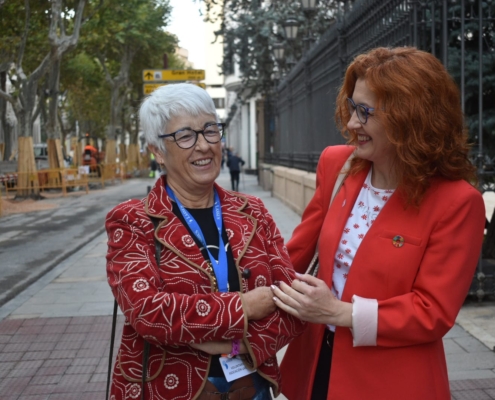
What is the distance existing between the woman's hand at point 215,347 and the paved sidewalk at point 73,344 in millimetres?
3023

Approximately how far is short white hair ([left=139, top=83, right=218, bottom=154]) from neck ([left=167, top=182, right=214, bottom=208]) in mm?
139

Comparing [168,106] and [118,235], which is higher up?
[168,106]

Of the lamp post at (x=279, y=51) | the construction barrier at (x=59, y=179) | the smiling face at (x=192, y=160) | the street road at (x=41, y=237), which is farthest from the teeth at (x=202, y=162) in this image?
the construction barrier at (x=59, y=179)

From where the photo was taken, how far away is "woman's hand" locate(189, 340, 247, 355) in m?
2.23

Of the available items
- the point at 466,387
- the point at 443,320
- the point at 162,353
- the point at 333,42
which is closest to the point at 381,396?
the point at 443,320

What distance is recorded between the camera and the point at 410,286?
7.47 feet

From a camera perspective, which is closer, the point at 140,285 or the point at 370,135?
the point at 140,285

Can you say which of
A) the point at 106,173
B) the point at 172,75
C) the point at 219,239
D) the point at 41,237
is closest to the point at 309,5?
the point at 172,75

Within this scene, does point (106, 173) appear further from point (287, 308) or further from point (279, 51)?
point (287, 308)

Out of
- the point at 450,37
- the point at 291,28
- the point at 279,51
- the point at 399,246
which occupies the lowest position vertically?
the point at 399,246

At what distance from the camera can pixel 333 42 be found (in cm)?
1146

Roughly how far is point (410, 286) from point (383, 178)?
397 mm

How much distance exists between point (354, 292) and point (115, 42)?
36.3 metres

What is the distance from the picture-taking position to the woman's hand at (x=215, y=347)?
2230 millimetres
